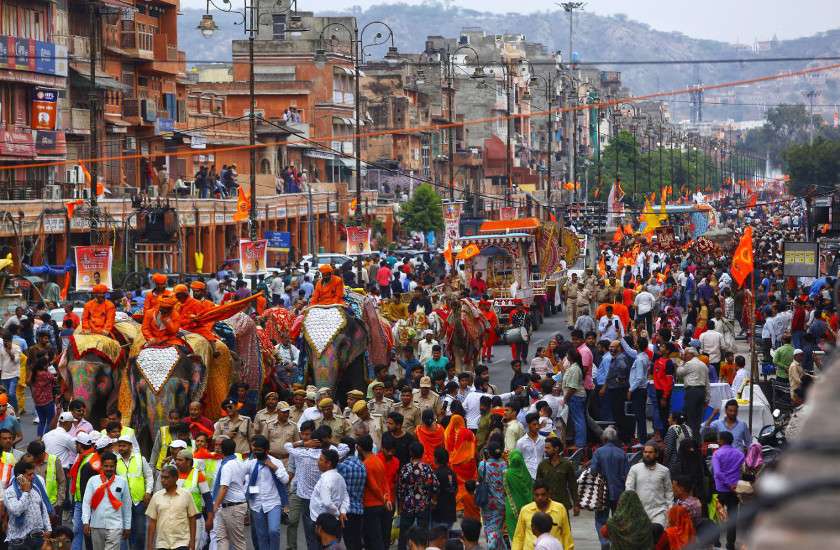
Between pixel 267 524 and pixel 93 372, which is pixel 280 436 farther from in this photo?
pixel 93 372

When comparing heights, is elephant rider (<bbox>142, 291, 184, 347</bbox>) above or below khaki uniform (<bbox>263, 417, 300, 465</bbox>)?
above

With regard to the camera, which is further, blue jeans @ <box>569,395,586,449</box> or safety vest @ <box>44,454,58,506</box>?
blue jeans @ <box>569,395,586,449</box>

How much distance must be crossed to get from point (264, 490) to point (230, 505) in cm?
25

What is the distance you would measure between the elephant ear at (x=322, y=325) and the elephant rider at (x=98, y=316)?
2267mm

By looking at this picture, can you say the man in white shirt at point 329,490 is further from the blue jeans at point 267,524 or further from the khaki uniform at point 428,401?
the khaki uniform at point 428,401

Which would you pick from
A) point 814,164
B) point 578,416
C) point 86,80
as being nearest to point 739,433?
point 578,416

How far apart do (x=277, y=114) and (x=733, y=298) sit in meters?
48.1

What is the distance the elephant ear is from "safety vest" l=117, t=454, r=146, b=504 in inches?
208

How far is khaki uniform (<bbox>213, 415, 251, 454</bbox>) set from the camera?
1336cm

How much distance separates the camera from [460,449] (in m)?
13.8

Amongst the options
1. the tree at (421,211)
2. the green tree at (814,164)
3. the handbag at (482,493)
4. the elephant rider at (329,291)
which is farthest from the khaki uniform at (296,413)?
the green tree at (814,164)

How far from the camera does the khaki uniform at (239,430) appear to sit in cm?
1336

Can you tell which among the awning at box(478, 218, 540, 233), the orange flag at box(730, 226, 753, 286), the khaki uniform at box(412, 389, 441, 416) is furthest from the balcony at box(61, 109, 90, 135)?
the khaki uniform at box(412, 389, 441, 416)

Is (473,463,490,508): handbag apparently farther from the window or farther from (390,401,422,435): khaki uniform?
the window
